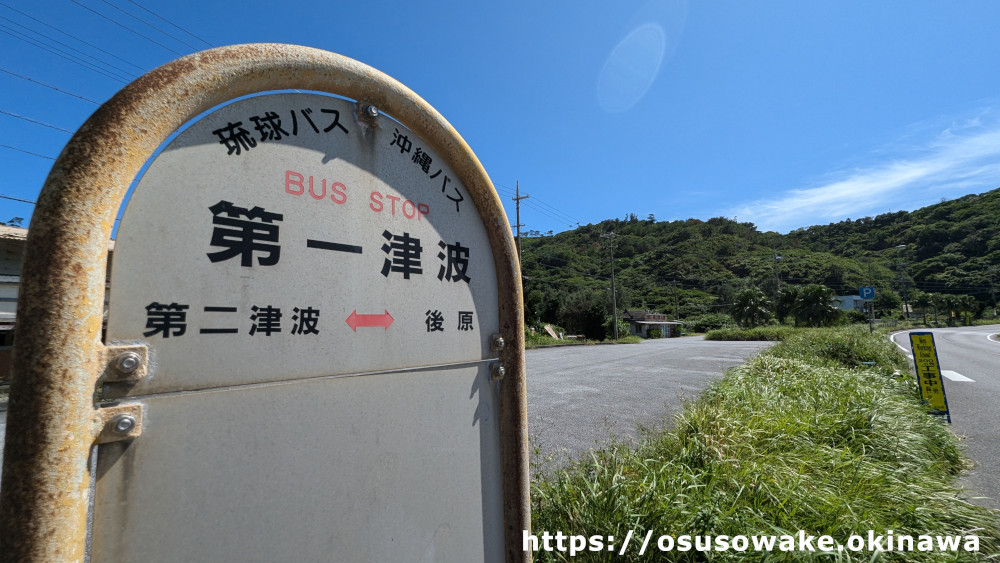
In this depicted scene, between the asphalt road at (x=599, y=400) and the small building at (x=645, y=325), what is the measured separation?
3608 centimetres

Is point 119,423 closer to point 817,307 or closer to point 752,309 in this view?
point 817,307

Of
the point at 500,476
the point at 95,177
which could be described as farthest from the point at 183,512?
the point at 500,476

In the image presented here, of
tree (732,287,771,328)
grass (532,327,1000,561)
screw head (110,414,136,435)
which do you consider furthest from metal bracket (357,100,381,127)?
tree (732,287,771,328)

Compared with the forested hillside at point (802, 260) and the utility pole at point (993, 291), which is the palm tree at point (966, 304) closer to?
the forested hillside at point (802, 260)

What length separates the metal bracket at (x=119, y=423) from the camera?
2.77 feet

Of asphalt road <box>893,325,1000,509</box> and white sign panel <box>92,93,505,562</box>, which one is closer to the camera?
white sign panel <box>92,93,505,562</box>

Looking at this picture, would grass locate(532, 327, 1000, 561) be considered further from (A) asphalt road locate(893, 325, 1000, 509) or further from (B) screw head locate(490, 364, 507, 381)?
(B) screw head locate(490, 364, 507, 381)

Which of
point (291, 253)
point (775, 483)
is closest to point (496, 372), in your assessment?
point (291, 253)

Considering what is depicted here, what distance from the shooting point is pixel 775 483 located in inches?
114

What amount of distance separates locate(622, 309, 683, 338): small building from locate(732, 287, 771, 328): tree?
9173 mm

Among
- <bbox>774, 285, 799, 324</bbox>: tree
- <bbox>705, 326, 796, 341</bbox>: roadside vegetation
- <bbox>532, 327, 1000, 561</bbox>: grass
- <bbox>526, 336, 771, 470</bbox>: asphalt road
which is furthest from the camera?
<bbox>774, 285, 799, 324</bbox>: tree

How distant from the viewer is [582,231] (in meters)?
83.4

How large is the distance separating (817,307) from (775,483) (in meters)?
37.9

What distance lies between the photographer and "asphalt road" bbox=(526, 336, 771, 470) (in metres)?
5.09
